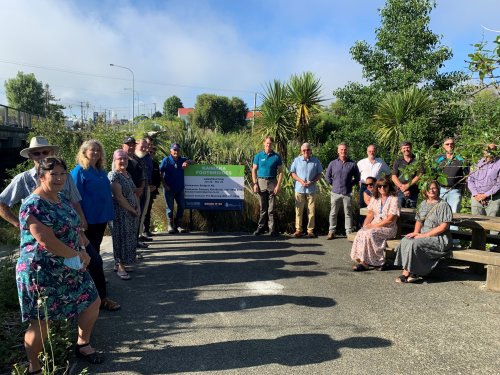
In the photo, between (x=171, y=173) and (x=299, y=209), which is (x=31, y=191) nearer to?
(x=171, y=173)

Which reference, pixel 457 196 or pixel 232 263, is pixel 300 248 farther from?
pixel 457 196

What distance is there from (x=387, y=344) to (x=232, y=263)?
311 centimetres

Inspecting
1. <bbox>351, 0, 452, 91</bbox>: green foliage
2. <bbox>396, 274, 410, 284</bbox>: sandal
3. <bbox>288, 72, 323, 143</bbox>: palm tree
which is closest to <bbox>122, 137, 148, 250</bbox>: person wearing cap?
<bbox>396, 274, 410, 284</bbox>: sandal

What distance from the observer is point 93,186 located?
4.62 metres

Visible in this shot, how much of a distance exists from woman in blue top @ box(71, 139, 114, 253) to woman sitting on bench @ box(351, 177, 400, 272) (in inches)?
140

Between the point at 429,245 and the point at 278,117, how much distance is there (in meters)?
8.16

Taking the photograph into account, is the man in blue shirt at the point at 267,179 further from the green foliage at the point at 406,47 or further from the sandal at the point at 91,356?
the green foliage at the point at 406,47

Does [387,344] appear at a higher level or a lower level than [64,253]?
lower

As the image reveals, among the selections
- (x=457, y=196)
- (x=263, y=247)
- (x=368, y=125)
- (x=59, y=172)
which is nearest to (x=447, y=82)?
(x=368, y=125)

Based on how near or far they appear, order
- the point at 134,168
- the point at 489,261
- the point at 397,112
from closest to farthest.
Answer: the point at 489,261 → the point at 134,168 → the point at 397,112

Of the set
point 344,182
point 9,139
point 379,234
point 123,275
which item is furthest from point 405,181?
point 9,139

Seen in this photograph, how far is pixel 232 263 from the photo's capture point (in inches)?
251

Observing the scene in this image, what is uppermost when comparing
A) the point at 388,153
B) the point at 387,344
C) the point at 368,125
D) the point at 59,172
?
the point at 368,125

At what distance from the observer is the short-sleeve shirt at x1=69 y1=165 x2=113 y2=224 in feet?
15.0
